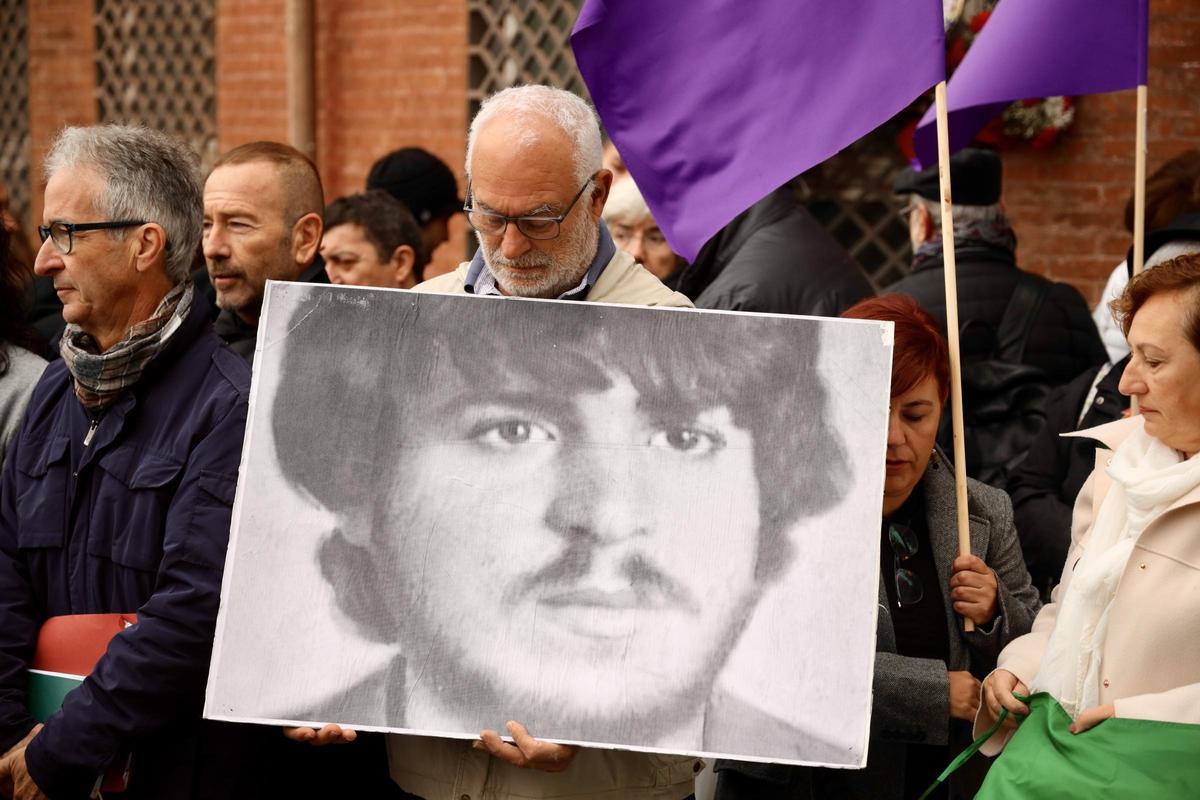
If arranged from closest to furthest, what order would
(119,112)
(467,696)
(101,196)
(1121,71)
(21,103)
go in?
(467,696) → (101,196) → (1121,71) → (119,112) → (21,103)

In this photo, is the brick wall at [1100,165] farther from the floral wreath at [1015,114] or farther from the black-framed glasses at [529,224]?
the black-framed glasses at [529,224]

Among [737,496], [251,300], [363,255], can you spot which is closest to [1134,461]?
[737,496]

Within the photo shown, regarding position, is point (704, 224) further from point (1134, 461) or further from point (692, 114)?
point (1134, 461)

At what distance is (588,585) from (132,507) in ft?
2.80

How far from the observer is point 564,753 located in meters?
2.42

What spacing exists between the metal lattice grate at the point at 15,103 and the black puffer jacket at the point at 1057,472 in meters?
7.98

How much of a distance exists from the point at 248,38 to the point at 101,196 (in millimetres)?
6000

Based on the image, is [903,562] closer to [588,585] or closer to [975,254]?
[588,585]

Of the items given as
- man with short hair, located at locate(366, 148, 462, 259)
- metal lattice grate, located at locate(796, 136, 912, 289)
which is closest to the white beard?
man with short hair, located at locate(366, 148, 462, 259)

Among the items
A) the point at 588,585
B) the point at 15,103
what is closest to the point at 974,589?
the point at 588,585

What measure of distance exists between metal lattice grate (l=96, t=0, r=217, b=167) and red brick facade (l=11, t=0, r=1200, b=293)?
0.47ft

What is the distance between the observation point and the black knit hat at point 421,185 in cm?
A: 563

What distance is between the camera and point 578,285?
8.90 feet

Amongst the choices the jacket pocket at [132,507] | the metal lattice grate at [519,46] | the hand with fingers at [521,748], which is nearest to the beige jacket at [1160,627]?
the hand with fingers at [521,748]
